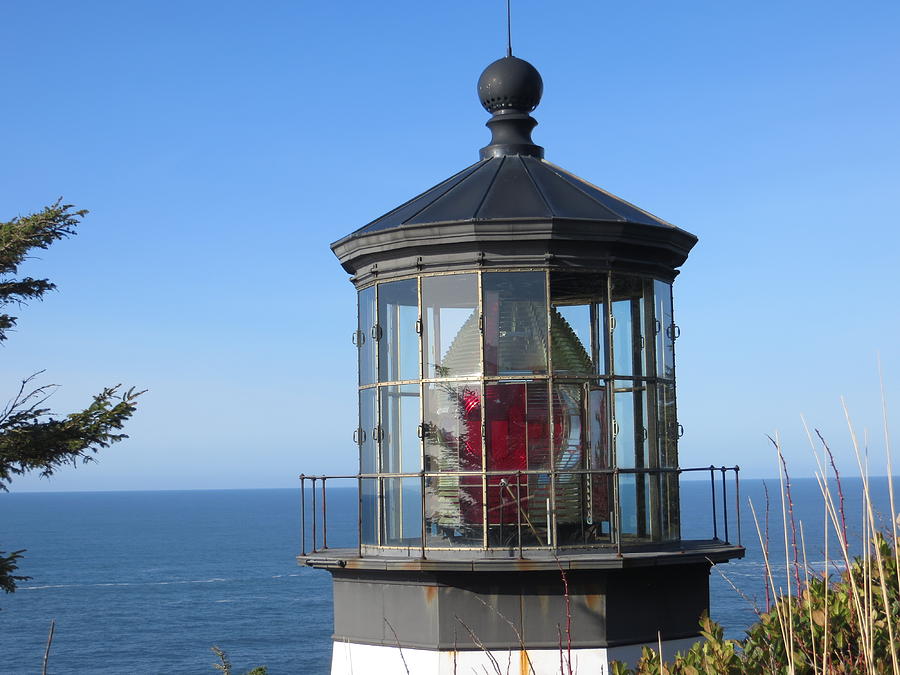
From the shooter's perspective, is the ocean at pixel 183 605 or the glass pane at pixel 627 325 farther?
the ocean at pixel 183 605

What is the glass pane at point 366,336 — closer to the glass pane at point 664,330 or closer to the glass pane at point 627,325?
the glass pane at point 627,325

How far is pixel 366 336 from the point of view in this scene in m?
9.66

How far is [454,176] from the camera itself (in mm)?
10266

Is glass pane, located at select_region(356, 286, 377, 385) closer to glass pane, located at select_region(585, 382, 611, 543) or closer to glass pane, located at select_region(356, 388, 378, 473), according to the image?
glass pane, located at select_region(356, 388, 378, 473)

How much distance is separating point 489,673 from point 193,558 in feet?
383

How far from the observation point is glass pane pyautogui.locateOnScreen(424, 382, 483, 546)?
874 cm

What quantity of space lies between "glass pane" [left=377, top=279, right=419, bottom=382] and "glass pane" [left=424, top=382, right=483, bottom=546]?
33cm

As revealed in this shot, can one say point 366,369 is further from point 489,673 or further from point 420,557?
point 489,673

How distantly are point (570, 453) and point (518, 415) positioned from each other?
506mm

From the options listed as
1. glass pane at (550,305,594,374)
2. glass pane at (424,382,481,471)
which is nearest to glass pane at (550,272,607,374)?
glass pane at (550,305,594,374)

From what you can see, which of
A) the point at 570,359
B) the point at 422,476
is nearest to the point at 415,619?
the point at 422,476

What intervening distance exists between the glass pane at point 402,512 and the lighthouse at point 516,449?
2 cm

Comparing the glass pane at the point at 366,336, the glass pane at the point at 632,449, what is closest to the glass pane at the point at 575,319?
the glass pane at the point at 632,449

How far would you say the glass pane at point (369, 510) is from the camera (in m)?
9.37
